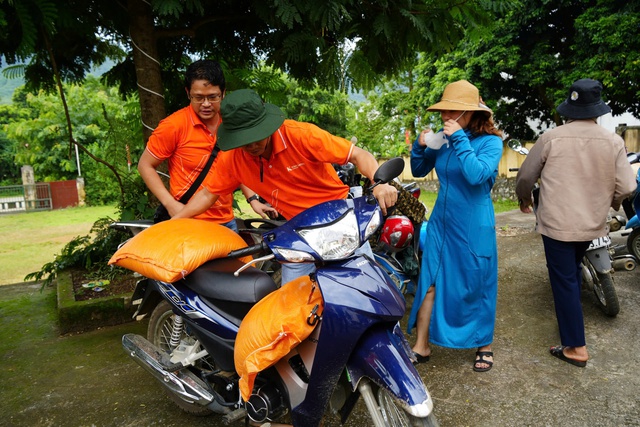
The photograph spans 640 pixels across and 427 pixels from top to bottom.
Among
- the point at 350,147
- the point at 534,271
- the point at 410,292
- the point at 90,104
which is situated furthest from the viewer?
the point at 90,104

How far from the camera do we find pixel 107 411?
2.86m

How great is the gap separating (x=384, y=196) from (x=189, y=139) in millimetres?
1775

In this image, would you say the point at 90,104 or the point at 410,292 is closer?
the point at 410,292

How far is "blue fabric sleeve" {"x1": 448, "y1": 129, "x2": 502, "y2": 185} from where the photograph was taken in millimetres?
2816

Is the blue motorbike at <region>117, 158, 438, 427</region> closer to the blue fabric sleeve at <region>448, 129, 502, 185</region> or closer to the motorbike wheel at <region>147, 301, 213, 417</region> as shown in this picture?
the motorbike wheel at <region>147, 301, 213, 417</region>

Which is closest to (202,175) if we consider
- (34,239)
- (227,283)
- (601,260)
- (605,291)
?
(227,283)

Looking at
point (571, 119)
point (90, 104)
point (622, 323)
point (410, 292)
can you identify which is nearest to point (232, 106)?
point (571, 119)

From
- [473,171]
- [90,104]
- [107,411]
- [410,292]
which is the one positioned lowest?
[107,411]

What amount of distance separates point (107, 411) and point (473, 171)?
2631 millimetres

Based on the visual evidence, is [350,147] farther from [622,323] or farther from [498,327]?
[622,323]

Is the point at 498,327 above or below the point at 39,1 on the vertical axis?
below

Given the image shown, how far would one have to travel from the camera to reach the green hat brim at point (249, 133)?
2.20 metres

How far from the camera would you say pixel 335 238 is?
1.88 meters

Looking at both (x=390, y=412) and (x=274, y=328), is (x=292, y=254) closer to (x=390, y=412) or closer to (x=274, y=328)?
(x=274, y=328)
